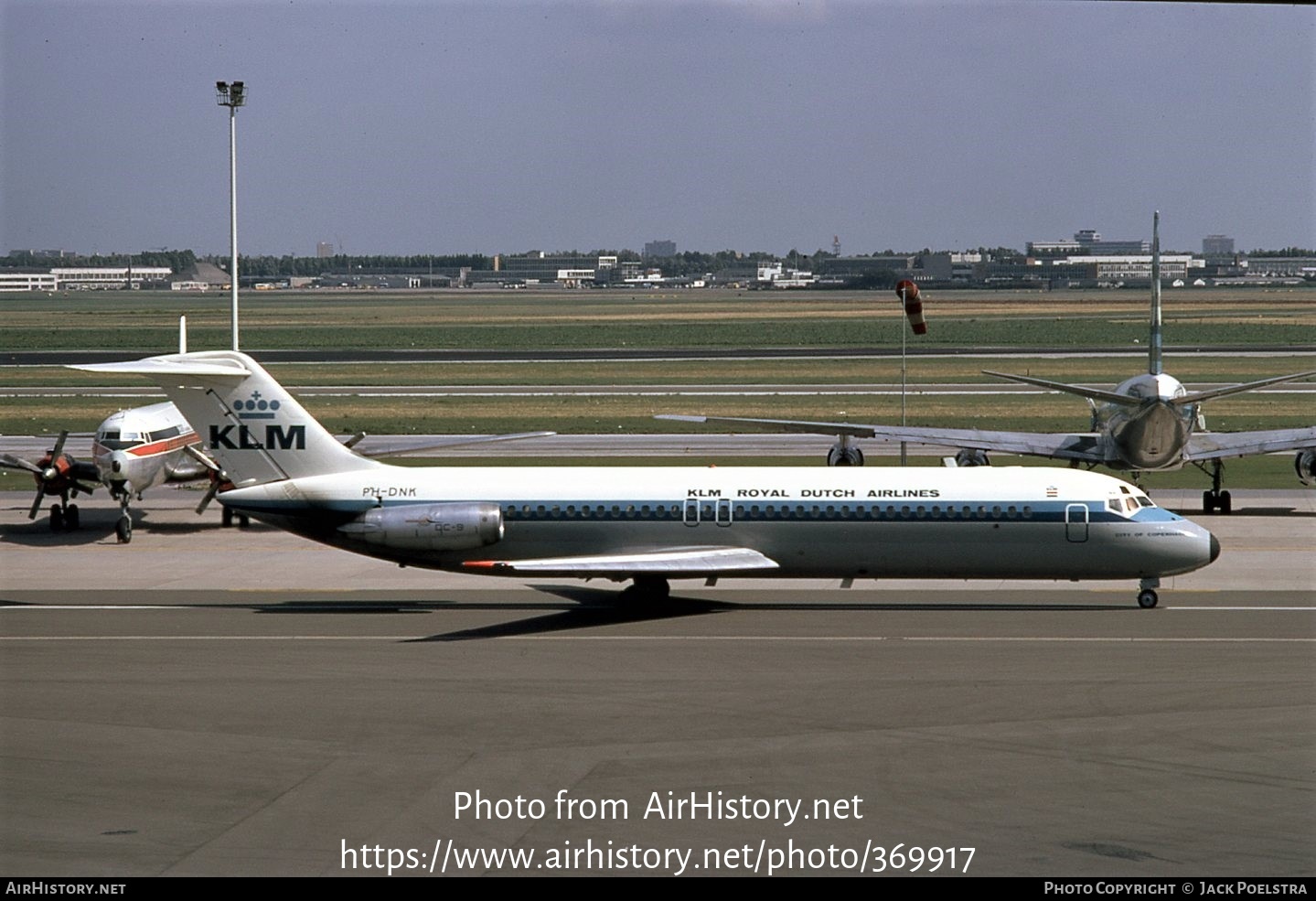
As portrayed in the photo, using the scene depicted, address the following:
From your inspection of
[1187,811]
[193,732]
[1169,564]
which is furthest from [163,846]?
[1169,564]

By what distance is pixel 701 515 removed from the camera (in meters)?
33.2

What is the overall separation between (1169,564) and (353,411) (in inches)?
1951

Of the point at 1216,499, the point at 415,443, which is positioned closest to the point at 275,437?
the point at 1216,499

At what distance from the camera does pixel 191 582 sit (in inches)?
1475

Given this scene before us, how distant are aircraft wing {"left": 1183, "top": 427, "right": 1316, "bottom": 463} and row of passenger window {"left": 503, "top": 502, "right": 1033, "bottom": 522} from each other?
1581cm

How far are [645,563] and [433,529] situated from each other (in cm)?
442

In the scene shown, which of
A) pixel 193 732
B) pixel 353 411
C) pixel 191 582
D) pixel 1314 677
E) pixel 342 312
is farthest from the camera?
pixel 342 312

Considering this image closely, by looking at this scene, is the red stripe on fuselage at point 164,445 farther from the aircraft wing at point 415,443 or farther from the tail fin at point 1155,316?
the tail fin at point 1155,316

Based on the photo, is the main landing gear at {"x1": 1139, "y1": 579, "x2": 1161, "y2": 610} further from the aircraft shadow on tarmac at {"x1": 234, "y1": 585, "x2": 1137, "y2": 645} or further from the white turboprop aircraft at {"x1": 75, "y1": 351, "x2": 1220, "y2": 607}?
the aircraft shadow on tarmac at {"x1": 234, "y1": 585, "x2": 1137, "y2": 645}

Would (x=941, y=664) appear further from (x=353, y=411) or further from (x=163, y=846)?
(x=353, y=411)

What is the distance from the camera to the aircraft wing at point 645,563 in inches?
1233

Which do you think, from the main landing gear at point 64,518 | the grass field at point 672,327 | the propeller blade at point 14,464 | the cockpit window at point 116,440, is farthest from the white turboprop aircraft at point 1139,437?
the grass field at point 672,327

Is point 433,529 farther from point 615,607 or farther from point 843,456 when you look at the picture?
point 843,456

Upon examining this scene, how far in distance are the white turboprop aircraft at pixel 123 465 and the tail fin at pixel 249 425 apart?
449 inches
